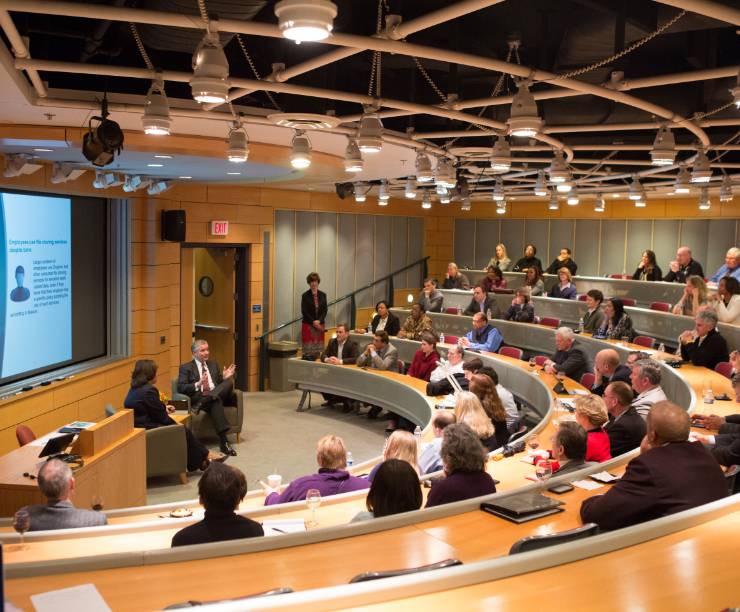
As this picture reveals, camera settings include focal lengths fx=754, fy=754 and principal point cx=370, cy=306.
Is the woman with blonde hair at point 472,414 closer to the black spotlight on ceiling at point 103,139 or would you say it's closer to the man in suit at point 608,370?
the man in suit at point 608,370

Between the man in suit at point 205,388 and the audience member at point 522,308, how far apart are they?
479cm

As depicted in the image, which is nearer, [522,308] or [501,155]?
[501,155]

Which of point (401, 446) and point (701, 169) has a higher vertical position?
point (701, 169)

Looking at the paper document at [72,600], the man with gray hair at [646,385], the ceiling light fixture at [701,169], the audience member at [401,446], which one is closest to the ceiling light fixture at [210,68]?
the audience member at [401,446]

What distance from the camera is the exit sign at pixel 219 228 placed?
40.3 ft

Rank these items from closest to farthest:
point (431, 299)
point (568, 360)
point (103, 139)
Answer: point (103, 139), point (568, 360), point (431, 299)

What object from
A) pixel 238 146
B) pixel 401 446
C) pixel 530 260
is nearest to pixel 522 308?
pixel 530 260

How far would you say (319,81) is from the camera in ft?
19.1

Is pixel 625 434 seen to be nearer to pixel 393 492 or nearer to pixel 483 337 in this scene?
pixel 393 492

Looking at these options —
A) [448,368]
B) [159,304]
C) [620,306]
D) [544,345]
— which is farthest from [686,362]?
[159,304]

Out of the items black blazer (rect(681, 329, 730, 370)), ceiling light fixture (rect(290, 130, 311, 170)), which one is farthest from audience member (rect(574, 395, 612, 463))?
black blazer (rect(681, 329, 730, 370))

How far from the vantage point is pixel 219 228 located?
1238cm

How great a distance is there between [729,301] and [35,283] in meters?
7.89

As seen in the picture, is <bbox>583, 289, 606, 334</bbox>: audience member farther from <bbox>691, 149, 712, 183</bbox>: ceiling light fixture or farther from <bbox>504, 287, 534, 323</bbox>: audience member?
<bbox>691, 149, 712, 183</bbox>: ceiling light fixture
